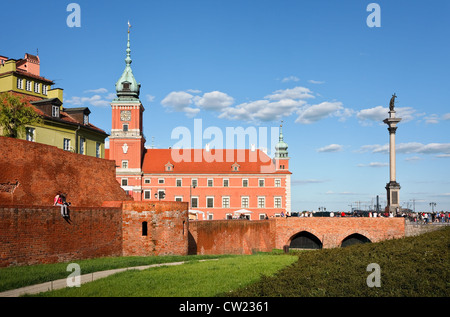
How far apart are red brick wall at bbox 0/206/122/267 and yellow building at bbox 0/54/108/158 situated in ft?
31.9

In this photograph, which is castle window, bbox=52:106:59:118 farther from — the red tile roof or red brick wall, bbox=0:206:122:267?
the red tile roof

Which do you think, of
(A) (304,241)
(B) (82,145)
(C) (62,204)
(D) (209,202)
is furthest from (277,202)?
(C) (62,204)

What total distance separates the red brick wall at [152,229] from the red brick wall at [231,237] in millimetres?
7578

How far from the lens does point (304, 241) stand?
5428cm

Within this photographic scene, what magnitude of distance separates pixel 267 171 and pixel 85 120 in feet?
118

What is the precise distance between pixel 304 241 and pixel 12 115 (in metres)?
35.5

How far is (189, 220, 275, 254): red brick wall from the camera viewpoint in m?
39.7

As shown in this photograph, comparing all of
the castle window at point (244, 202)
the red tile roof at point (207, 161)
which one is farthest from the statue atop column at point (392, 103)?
the castle window at point (244, 202)

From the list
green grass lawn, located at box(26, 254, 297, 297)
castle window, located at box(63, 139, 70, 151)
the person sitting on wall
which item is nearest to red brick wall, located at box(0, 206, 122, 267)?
the person sitting on wall

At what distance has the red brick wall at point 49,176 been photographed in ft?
78.6

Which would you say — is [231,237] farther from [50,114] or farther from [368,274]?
[368,274]

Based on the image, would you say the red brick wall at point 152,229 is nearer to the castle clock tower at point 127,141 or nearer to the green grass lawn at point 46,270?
the green grass lawn at point 46,270
